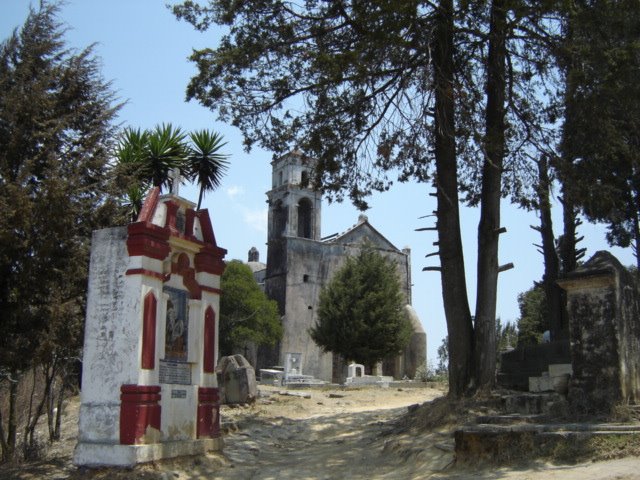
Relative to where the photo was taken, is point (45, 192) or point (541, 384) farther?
point (541, 384)

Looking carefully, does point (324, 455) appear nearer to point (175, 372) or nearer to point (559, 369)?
point (175, 372)

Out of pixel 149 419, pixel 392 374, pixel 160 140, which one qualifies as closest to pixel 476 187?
pixel 160 140

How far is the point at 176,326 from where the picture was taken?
35.7 ft

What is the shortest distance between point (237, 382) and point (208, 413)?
5.14 m

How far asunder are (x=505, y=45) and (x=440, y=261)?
15.2ft

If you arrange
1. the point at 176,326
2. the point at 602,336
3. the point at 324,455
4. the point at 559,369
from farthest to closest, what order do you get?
the point at 559,369, the point at 324,455, the point at 176,326, the point at 602,336

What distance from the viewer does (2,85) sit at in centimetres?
1167

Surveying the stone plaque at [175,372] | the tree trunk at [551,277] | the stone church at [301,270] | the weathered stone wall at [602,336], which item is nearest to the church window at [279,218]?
the stone church at [301,270]

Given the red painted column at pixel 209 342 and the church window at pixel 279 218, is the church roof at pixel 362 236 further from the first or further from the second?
the red painted column at pixel 209 342

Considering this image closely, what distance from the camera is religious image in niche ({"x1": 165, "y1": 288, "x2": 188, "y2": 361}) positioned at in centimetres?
1070

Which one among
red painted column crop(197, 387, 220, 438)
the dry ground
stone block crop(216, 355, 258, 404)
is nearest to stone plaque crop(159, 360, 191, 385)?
red painted column crop(197, 387, 220, 438)

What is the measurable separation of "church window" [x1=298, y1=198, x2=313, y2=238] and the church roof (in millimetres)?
1624

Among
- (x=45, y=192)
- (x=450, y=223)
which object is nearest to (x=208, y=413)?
(x=45, y=192)

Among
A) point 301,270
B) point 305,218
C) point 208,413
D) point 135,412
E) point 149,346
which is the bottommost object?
point 208,413
